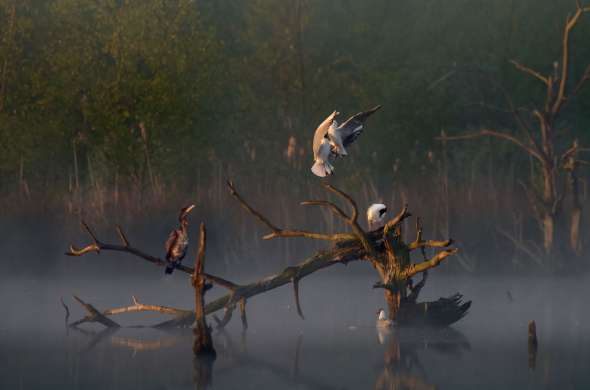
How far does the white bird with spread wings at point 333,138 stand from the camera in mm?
16344

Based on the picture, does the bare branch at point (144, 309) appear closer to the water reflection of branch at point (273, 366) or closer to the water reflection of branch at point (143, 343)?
the water reflection of branch at point (143, 343)

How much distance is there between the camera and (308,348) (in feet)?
55.7

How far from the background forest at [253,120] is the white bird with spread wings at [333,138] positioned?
9.31 meters

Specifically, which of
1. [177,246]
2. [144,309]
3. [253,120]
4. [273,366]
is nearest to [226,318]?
[144,309]

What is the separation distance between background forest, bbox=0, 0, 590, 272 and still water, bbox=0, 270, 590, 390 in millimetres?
3535

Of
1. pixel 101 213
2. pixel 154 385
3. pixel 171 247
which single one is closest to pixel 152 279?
pixel 101 213

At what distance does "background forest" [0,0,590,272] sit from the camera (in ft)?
88.1

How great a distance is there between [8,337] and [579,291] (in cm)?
1044

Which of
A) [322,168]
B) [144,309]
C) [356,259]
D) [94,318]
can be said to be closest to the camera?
[322,168]

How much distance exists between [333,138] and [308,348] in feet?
8.79

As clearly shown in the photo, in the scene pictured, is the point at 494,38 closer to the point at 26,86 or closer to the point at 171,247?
the point at 26,86

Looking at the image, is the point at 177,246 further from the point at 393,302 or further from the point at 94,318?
the point at 393,302

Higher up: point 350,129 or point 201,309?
point 350,129

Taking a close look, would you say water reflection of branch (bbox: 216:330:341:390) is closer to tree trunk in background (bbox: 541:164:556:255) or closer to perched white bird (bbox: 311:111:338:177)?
perched white bird (bbox: 311:111:338:177)
